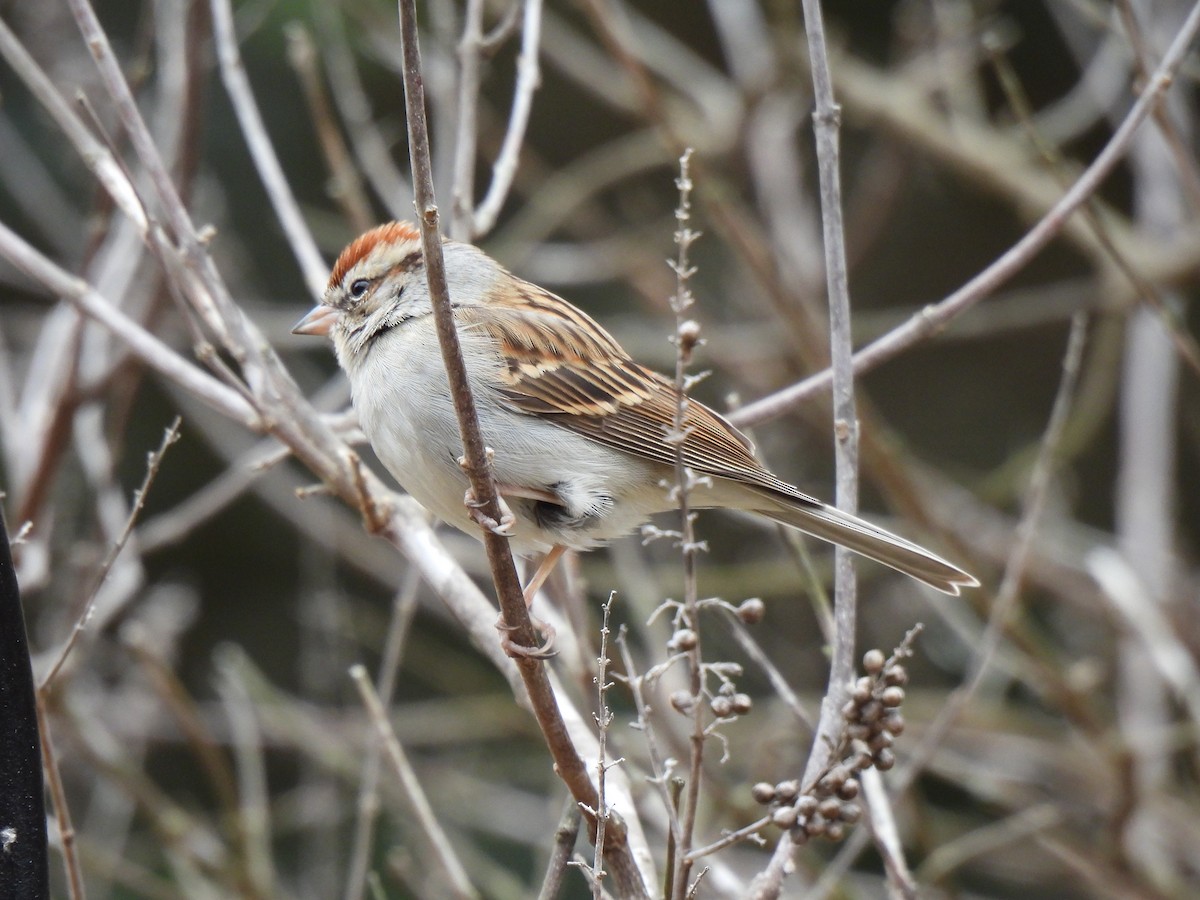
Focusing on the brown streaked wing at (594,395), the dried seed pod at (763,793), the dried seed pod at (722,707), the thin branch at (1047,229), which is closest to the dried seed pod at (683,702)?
the dried seed pod at (722,707)

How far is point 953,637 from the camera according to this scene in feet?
18.0

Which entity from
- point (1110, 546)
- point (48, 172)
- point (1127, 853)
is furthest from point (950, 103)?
point (48, 172)

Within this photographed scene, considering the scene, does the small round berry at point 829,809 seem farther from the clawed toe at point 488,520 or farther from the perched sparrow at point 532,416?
the perched sparrow at point 532,416

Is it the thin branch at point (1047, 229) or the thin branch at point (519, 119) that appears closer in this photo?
the thin branch at point (1047, 229)

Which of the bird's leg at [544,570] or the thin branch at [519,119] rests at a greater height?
the thin branch at [519,119]

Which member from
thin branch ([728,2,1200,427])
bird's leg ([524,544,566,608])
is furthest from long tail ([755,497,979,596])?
bird's leg ([524,544,566,608])

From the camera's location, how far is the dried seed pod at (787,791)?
1.96 m

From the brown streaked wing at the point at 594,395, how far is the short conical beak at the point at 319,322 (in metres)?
0.31

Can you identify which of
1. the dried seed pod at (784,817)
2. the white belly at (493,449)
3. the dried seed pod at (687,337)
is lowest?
the dried seed pod at (784,817)

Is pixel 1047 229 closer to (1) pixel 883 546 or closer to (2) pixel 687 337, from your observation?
(1) pixel 883 546

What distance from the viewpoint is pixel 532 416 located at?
2.97 m

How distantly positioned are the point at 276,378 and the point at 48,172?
4109 millimetres

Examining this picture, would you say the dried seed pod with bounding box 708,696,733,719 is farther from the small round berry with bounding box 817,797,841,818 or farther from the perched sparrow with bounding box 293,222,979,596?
the perched sparrow with bounding box 293,222,979,596

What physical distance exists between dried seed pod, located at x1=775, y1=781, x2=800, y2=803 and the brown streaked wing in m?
1.07
